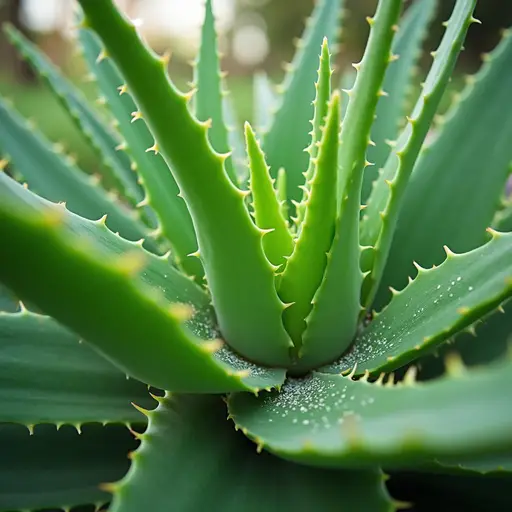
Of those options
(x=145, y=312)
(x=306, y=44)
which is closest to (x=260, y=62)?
(x=306, y=44)

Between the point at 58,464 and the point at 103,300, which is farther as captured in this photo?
the point at 58,464

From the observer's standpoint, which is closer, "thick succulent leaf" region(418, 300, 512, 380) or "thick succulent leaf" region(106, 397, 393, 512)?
"thick succulent leaf" region(106, 397, 393, 512)

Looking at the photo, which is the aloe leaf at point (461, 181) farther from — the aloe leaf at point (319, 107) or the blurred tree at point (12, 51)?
the blurred tree at point (12, 51)

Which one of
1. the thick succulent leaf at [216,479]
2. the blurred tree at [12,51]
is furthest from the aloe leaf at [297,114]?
the blurred tree at [12,51]

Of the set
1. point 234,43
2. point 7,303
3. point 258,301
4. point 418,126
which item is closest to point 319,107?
point 418,126

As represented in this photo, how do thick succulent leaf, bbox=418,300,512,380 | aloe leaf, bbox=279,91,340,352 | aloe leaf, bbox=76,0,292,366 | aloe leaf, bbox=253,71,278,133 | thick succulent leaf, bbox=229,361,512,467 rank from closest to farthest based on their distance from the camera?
thick succulent leaf, bbox=229,361,512,467 → aloe leaf, bbox=76,0,292,366 → aloe leaf, bbox=279,91,340,352 → thick succulent leaf, bbox=418,300,512,380 → aloe leaf, bbox=253,71,278,133

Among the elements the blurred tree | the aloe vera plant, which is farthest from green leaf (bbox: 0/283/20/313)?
the blurred tree

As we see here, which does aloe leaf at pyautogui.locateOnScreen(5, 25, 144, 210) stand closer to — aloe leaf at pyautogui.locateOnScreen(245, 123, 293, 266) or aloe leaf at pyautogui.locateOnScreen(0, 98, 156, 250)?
aloe leaf at pyautogui.locateOnScreen(0, 98, 156, 250)

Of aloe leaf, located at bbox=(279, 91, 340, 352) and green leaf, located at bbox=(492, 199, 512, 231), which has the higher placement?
aloe leaf, located at bbox=(279, 91, 340, 352)

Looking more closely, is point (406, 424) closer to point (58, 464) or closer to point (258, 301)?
point (258, 301)
